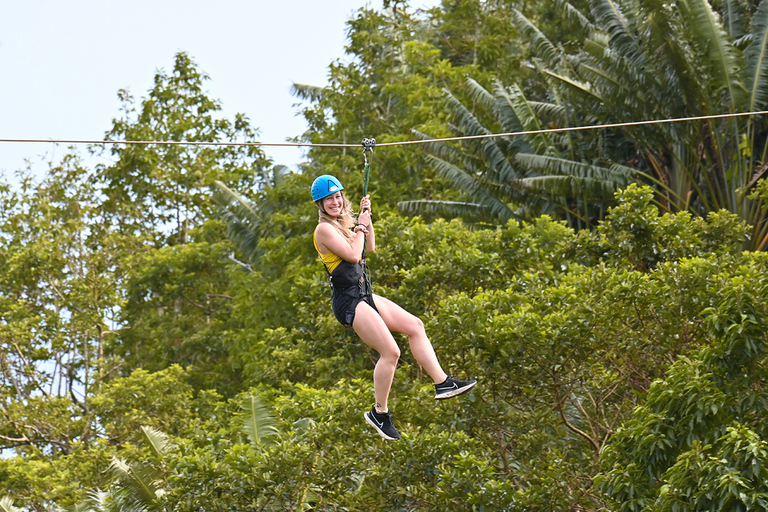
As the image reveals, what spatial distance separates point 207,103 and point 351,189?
8.26m

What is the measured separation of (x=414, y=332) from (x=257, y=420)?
581 centimetres

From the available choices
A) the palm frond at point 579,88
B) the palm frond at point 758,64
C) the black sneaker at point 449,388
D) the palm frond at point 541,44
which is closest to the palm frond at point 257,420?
the black sneaker at point 449,388

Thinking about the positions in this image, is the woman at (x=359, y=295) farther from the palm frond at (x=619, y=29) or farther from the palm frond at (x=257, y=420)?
the palm frond at (x=619, y=29)

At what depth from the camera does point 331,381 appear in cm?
1146

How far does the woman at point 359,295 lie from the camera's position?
16.6 feet

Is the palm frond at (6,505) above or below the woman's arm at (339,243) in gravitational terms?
below

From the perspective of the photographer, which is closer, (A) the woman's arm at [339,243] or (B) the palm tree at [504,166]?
(A) the woman's arm at [339,243]

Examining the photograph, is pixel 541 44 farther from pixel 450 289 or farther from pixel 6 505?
pixel 6 505

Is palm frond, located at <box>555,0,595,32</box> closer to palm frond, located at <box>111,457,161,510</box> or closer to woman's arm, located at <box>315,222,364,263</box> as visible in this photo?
palm frond, located at <box>111,457,161,510</box>

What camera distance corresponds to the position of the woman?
505 cm

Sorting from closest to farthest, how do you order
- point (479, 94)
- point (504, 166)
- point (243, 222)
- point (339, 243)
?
point (339, 243) < point (504, 166) < point (479, 94) < point (243, 222)

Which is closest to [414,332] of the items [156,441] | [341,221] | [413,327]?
[413,327]

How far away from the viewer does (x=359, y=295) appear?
5.12 m

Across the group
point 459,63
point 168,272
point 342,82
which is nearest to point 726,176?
point 342,82
